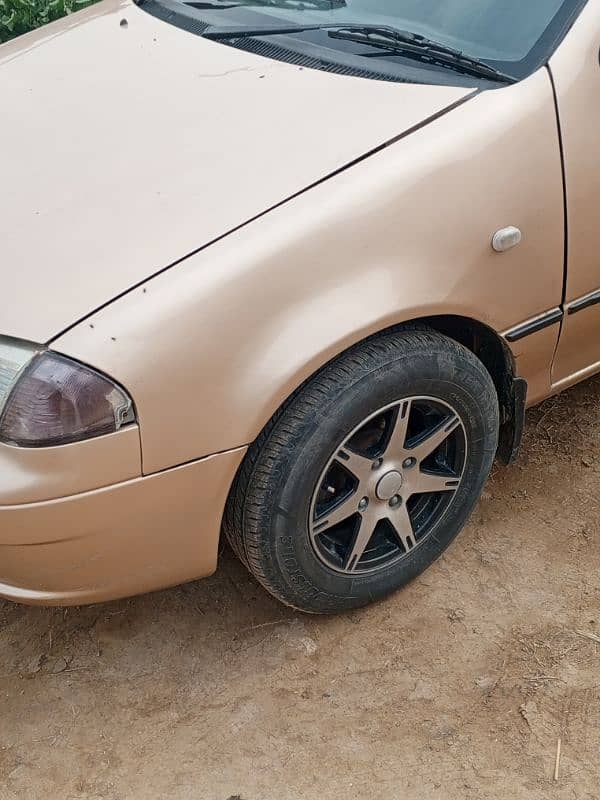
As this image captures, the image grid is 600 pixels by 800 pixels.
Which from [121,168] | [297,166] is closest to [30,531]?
[121,168]

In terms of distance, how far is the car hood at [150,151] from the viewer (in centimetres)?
167

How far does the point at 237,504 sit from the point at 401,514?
1.61 ft

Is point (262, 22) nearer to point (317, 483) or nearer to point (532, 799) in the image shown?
point (317, 483)

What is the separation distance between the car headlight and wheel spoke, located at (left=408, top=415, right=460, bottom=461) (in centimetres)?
77

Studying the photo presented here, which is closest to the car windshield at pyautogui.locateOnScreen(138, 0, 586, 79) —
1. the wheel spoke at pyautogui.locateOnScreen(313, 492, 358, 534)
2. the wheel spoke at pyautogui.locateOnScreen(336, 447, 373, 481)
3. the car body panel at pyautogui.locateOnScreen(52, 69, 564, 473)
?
the car body panel at pyautogui.locateOnScreen(52, 69, 564, 473)

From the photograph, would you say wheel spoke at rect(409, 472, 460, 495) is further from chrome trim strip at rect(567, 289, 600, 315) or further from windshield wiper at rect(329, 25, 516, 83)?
windshield wiper at rect(329, 25, 516, 83)

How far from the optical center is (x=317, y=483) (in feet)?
6.17

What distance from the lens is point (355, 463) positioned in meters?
1.95

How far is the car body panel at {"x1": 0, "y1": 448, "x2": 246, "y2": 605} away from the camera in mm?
1644

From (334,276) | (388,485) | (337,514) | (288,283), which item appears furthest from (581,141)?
(337,514)

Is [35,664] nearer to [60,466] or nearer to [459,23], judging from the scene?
[60,466]

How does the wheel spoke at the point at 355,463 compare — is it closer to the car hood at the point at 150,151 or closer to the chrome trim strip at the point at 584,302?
the car hood at the point at 150,151

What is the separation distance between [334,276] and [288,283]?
11 cm

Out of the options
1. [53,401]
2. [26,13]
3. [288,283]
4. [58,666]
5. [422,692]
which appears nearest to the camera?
[53,401]
